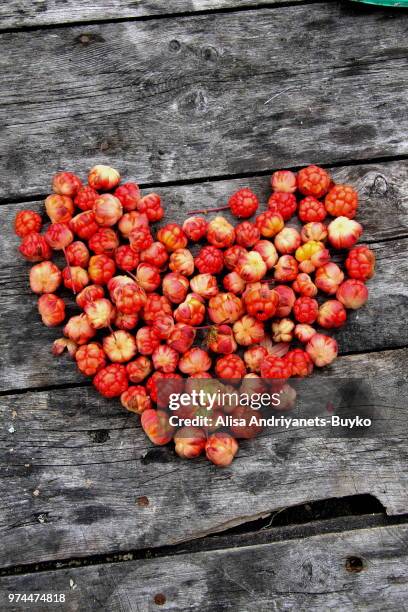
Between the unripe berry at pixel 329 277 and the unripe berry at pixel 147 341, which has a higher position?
the unripe berry at pixel 329 277

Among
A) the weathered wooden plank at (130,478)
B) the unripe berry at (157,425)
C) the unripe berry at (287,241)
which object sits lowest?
the weathered wooden plank at (130,478)

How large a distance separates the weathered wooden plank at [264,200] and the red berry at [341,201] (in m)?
0.08

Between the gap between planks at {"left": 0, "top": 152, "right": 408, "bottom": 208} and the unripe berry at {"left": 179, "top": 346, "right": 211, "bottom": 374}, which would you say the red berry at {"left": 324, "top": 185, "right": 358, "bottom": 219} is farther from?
the unripe berry at {"left": 179, "top": 346, "right": 211, "bottom": 374}

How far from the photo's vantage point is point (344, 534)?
1.65 metres

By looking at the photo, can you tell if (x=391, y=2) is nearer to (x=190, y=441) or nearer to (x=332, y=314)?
(x=332, y=314)

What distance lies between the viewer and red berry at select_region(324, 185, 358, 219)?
5.66ft

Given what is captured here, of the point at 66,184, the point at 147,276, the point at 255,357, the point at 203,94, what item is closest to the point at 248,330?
the point at 255,357

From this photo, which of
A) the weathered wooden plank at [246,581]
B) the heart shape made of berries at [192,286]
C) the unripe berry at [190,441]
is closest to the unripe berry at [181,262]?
the heart shape made of berries at [192,286]

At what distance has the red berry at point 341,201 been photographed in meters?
1.73

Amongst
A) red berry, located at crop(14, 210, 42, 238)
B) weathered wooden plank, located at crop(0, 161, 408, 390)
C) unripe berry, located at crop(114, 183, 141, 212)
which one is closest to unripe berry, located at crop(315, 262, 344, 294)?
weathered wooden plank, located at crop(0, 161, 408, 390)

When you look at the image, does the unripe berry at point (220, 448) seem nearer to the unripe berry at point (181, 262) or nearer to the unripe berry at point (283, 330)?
the unripe berry at point (283, 330)

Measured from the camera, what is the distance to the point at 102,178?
1726 millimetres

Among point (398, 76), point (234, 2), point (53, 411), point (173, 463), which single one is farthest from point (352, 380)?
point (234, 2)

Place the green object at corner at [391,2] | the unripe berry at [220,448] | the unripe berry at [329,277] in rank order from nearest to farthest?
the unripe berry at [220,448] → the unripe berry at [329,277] → the green object at corner at [391,2]
